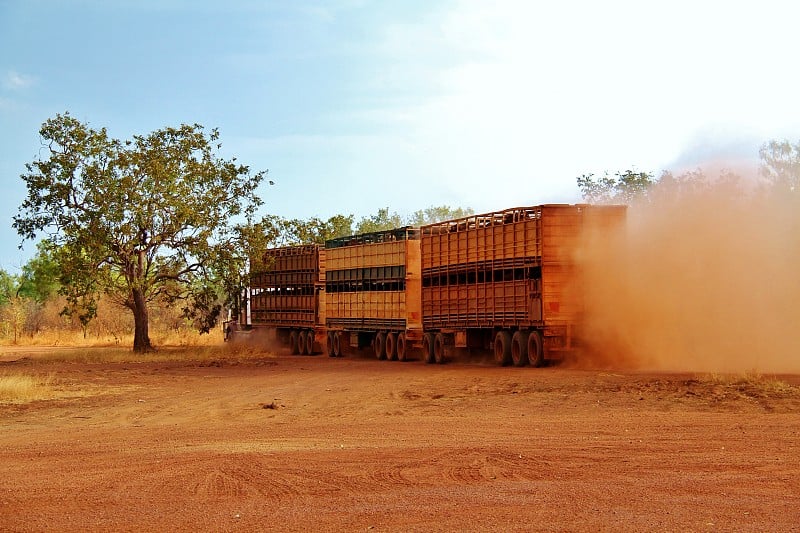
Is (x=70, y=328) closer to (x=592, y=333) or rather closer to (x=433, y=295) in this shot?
(x=433, y=295)

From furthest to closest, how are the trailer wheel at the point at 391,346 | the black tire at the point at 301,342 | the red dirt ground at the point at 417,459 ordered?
1. the black tire at the point at 301,342
2. the trailer wheel at the point at 391,346
3. the red dirt ground at the point at 417,459

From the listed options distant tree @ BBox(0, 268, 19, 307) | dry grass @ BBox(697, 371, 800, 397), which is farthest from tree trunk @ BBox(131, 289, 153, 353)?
distant tree @ BBox(0, 268, 19, 307)

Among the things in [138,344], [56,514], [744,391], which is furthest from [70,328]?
[56,514]

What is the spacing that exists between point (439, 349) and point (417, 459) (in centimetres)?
2313

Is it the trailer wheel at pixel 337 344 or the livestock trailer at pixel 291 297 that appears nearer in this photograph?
the trailer wheel at pixel 337 344

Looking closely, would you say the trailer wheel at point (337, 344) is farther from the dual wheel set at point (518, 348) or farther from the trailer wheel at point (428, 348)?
the dual wheel set at point (518, 348)

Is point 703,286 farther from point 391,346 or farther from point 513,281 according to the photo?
point 391,346

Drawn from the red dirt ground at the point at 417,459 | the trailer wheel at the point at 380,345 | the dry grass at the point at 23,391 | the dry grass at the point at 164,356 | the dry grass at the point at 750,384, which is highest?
the trailer wheel at the point at 380,345

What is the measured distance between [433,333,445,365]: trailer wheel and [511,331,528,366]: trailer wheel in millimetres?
4701

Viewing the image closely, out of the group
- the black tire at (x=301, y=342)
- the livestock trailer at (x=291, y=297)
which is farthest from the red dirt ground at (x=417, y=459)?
the black tire at (x=301, y=342)

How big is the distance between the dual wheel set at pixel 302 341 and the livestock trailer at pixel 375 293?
Result: 2.25 metres

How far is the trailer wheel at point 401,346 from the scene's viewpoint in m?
38.5

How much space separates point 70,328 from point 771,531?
6465cm

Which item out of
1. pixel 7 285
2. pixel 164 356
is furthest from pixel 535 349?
pixel 7 285
